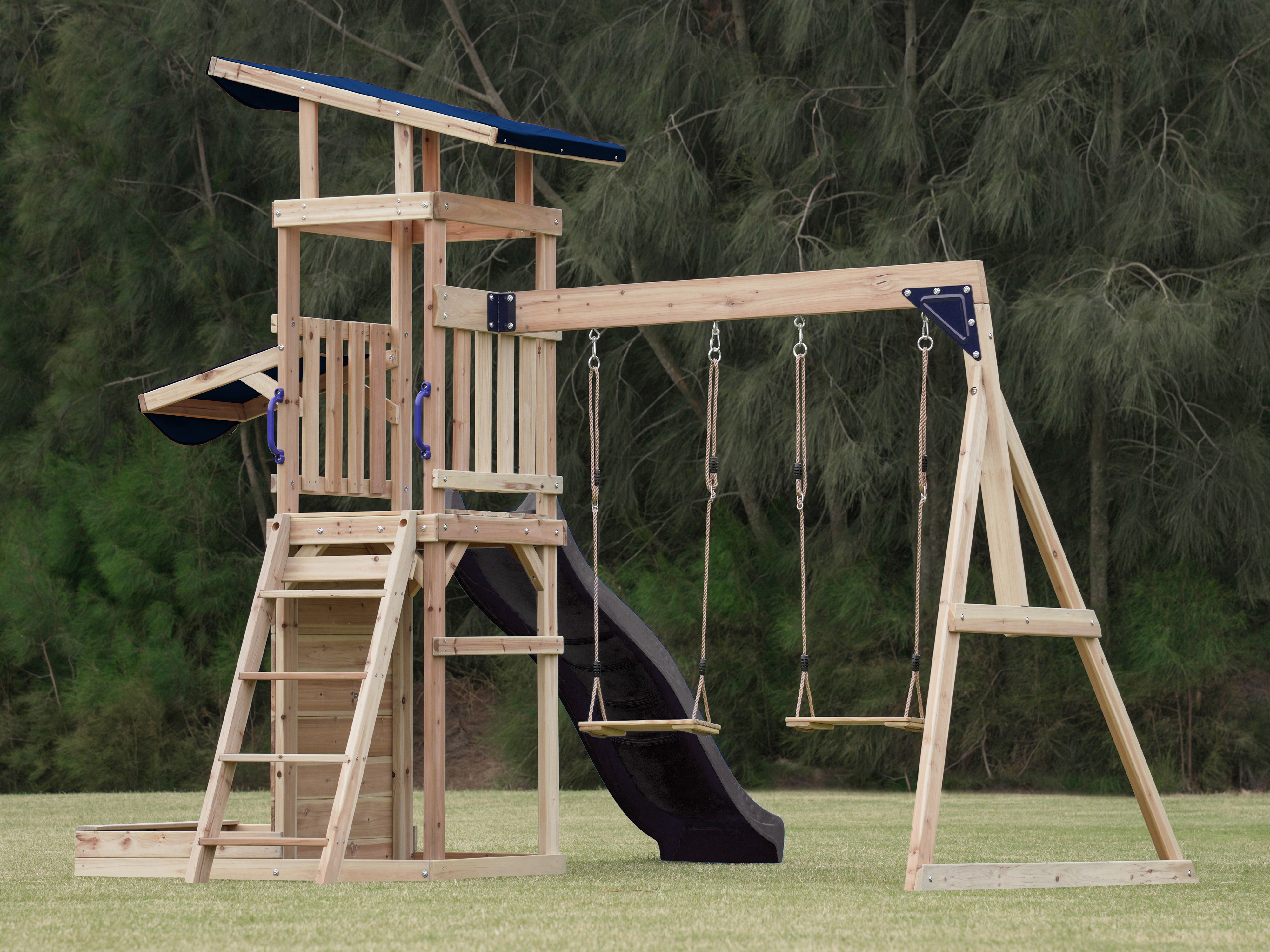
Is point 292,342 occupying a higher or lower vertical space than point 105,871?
higher

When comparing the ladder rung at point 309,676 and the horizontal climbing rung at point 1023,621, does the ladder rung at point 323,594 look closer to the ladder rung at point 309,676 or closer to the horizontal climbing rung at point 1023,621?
the ladder rung at point 309,676

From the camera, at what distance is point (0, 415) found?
15.4m

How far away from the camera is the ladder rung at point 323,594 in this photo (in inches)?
224

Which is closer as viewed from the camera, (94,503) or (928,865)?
(928,865)

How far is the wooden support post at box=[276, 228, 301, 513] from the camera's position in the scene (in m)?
6.11

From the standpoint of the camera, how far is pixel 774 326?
11.4 meters

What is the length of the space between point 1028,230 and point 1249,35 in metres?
2.02

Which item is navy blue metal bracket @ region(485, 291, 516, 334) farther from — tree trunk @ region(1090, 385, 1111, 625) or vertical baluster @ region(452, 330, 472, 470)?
tree trunk @ region(1090, 385, 1111, 625)

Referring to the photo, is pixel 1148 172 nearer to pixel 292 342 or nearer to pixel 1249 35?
pixel 1249 35

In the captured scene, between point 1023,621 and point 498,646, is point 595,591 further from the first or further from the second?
point 1023,621

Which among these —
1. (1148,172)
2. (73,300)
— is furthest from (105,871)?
(73,300)

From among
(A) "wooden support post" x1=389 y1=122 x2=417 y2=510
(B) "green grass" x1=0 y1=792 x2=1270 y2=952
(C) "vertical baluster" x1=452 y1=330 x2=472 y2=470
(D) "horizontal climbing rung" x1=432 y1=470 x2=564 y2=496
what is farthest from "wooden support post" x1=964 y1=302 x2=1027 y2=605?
(A) "wooden support post" x1=389 y1=122 x2=417 y2=510

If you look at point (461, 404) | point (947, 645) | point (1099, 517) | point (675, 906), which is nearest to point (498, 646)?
point (461, 404)

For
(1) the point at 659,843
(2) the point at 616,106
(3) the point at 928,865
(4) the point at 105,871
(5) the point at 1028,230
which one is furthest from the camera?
(2) the point at 616,106
